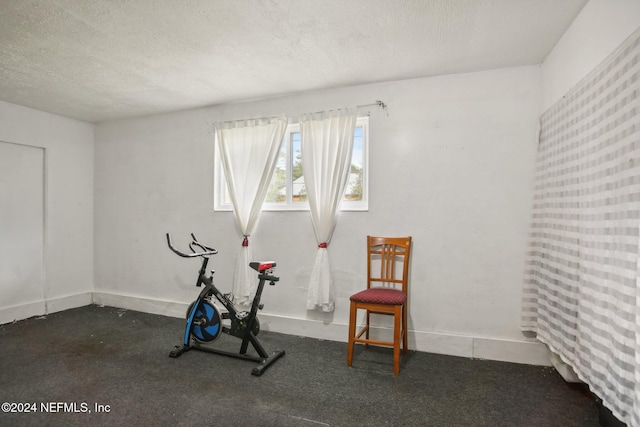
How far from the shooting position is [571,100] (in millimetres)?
2170

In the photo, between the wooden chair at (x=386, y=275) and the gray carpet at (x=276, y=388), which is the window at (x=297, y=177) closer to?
the wooden chair at (x=386, y=275)

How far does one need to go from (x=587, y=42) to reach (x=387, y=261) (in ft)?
6.78

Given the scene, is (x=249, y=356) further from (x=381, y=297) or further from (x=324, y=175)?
(x=324, y=175)

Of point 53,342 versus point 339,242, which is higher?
point 339,242

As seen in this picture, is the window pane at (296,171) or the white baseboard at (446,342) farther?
the window pane at (296,171)

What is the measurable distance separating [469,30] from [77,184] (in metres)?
4.87

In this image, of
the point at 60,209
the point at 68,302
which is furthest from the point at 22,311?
the point at 60,209

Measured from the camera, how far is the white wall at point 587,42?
5.35 ft

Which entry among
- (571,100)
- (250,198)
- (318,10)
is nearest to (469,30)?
(571,100)

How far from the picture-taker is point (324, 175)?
10.8 ft

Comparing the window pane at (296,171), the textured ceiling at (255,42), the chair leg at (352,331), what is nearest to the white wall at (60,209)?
the textured ceiling at (255,42)

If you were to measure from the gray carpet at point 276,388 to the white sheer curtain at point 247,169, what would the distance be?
0.71m

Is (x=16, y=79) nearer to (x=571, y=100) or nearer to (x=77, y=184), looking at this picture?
(x=77, y=184)

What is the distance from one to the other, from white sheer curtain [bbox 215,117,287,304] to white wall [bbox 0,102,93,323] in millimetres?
2247
